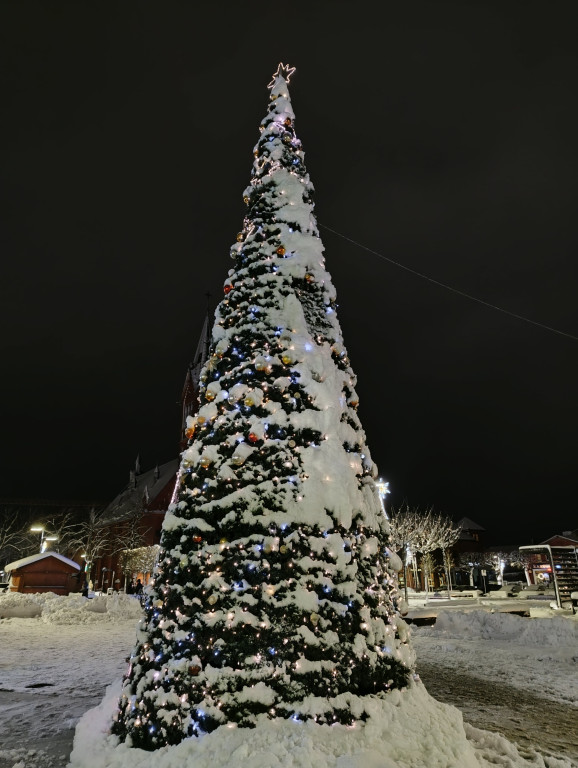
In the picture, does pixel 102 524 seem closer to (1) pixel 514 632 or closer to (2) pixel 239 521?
(1) pixel 514 632

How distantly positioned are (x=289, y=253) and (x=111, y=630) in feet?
51.5

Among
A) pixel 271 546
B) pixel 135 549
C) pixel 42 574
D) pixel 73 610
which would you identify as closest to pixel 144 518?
pixel 135 549

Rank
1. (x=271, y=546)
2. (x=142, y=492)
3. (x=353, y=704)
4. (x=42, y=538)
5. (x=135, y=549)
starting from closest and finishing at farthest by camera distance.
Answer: (x=353, y=704), (x=271, y=546), (x=42, y=538), (x=135, y=549), (x=142, y=492)

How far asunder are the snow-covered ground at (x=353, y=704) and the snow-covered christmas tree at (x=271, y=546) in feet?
0.69

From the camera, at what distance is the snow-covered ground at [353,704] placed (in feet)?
11.7

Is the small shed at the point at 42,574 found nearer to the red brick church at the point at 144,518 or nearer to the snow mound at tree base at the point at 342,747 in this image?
the red brick church at the point at 144,518

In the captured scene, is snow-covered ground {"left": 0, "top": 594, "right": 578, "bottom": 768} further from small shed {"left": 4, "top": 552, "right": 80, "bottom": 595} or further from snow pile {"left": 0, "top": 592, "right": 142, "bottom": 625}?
small shed {"left": 4, "top": 552, "right": 80, "bottom": 595}

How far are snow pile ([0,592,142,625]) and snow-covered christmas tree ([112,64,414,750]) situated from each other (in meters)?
17.1

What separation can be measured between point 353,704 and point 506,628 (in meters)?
11.1

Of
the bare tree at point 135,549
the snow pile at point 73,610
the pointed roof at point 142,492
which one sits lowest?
the snow pile at point 73,610

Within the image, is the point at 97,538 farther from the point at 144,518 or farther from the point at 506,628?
the point at 506,628

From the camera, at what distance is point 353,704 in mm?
3973

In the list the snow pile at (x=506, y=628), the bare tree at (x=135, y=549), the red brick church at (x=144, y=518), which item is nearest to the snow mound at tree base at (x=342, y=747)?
the snow pile at (x=506, y=628)

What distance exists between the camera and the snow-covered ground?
3.56 metres
